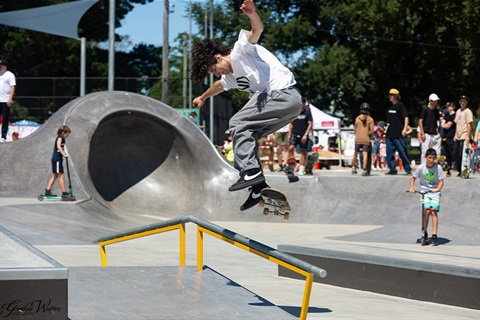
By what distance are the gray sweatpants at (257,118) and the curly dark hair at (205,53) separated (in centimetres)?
47

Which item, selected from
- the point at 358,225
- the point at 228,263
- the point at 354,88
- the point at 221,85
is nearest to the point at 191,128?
the point at 358,225

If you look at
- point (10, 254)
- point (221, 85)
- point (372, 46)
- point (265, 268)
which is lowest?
point (265, 268)

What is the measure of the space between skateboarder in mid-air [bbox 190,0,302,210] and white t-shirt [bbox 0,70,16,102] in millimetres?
10984

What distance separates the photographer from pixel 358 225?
1683cm

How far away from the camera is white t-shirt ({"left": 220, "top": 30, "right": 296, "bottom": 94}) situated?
6.88 m

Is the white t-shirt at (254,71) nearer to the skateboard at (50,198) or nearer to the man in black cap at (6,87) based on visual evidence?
the skateboard at (50,198)

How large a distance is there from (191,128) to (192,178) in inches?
47.6

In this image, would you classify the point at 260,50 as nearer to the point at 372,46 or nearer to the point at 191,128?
the point at 191,128

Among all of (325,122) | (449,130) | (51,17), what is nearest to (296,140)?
(449,130)

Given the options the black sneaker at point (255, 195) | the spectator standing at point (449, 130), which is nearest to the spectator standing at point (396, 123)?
the spectator standing at point (449, 130)

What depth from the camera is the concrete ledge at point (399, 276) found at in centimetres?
928

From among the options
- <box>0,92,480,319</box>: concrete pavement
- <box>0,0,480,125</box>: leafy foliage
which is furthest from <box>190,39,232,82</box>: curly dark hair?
<box>0,0,480,125</box>: leafy foliage

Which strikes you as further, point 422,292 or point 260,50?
point 422,292

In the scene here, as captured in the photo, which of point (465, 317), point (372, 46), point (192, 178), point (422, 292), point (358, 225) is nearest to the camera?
point (465, 317)
